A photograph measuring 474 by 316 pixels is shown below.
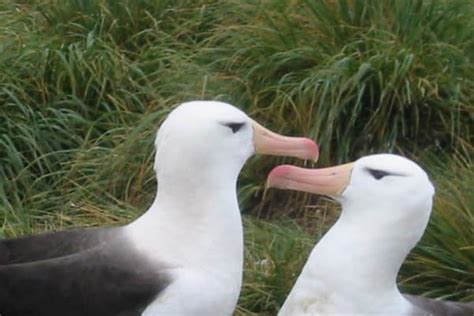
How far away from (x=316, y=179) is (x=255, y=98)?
1.78 metres

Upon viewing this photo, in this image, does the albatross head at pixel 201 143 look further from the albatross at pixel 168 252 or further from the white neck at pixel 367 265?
the white neck at pixel 367 265

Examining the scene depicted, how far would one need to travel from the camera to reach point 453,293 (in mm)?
5387

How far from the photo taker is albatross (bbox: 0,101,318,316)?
15.0ft

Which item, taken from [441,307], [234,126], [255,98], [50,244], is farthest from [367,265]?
[255,98]

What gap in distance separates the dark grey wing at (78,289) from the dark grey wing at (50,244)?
6.1 inches

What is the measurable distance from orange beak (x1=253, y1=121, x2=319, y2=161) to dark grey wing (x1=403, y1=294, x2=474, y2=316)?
22.3 inches

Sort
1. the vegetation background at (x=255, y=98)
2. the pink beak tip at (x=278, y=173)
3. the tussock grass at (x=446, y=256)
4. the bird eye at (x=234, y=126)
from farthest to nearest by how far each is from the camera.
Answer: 1. the vegetation background at (x=255, y=98)
2. the tussock grass at (x=446, y=256)
3. the pink beak tip at (x=278, y=173)
4. the bird eye at (x=234, y=126)

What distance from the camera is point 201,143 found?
184 inches

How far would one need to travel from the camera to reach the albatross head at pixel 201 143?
15.3ft

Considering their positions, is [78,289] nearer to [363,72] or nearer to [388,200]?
[388,200]

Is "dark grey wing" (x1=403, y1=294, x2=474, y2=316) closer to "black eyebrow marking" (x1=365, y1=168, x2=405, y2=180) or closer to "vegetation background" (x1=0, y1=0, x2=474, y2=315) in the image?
"black eyebrow marking" (x1=365, y1=168, x2=405, y2=180)

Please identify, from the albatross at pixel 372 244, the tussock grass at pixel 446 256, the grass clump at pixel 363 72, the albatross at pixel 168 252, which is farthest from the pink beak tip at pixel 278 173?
the grass clump at pixel 363 72

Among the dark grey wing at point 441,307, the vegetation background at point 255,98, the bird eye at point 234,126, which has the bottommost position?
the vegetation background at point 255,98

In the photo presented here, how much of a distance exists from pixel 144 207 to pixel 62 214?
0.33 metres
